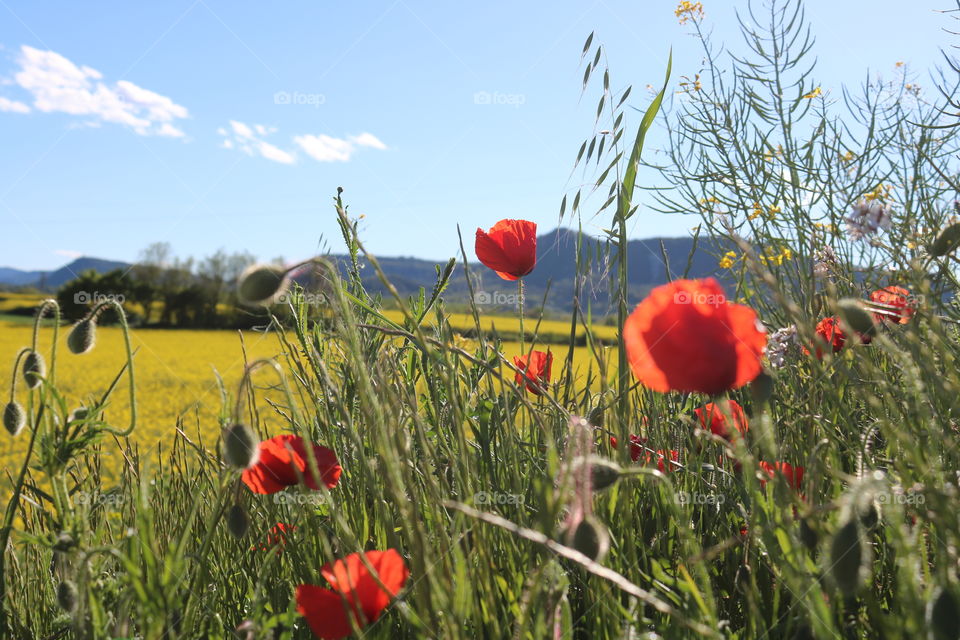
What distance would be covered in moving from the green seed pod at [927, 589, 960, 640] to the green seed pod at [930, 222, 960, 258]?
505 millimetres

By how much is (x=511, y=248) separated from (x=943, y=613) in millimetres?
1050

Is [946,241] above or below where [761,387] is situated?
above

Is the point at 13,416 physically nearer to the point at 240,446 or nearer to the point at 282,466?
the point at 282,466

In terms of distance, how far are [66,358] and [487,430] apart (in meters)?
19.5

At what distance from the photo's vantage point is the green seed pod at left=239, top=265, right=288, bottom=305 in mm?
795

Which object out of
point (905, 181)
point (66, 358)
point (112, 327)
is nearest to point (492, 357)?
point (905, 181)

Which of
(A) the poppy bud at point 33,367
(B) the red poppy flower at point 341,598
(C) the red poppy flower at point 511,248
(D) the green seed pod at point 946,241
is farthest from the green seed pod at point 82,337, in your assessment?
(D) the green seed pod at point 946,241

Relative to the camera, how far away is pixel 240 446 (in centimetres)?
76

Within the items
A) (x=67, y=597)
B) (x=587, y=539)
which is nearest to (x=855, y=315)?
(x=587, y=539)

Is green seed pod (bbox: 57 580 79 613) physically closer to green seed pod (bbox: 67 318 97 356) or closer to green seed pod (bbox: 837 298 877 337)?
green seed pod (bbox: 67 318 97 356)

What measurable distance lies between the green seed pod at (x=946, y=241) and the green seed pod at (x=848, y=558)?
0.50m

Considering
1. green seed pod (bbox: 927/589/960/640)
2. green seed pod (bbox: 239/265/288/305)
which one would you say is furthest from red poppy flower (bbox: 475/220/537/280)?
green seed pod (bbox: 927/589/960/640)

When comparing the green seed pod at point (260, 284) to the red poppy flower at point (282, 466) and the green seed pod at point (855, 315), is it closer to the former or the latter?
the red poppy flower at point (282, 466)

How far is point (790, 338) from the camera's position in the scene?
1421 mm
